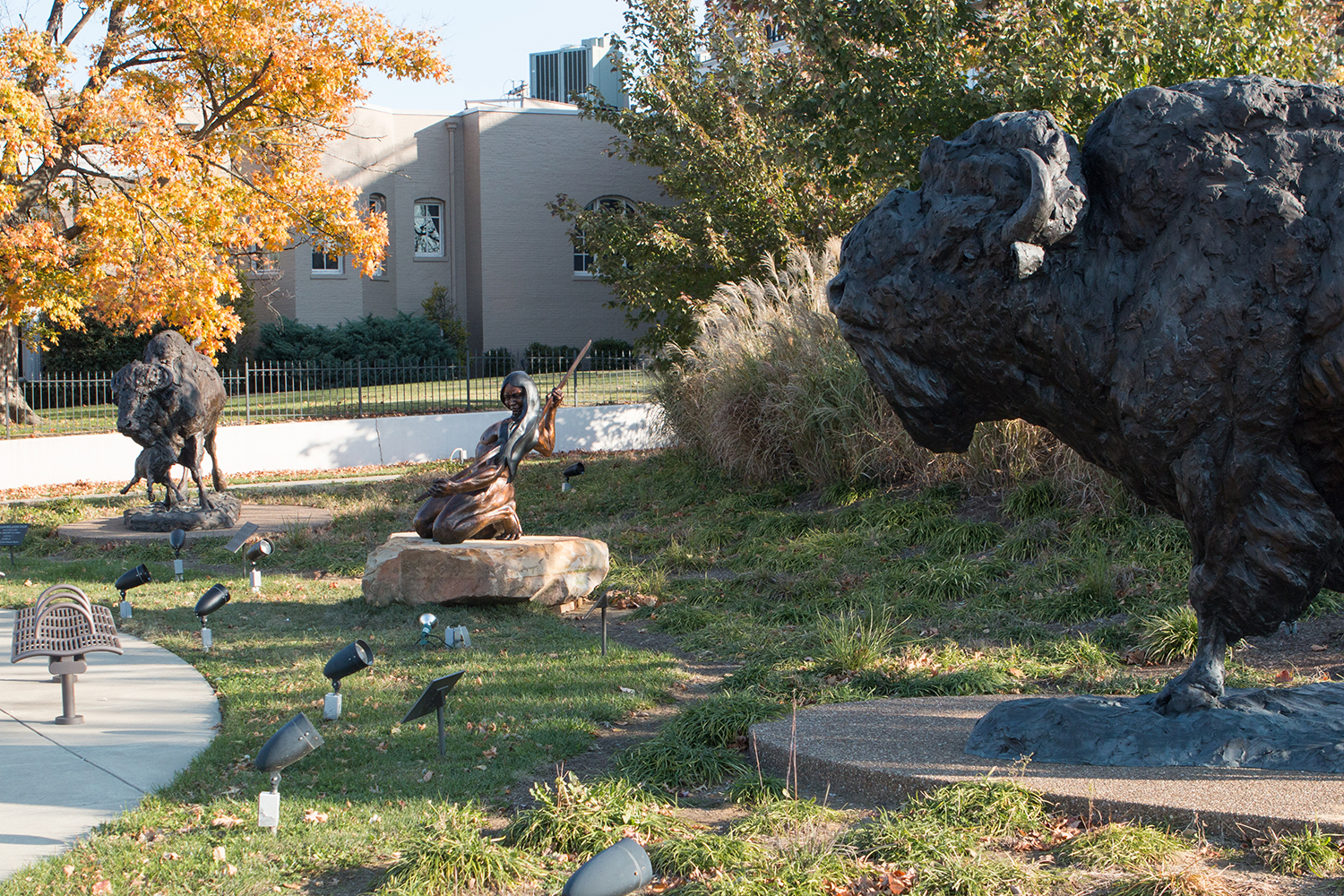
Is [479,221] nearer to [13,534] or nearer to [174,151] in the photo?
[174,151]

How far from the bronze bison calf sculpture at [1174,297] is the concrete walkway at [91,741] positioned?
151 inches

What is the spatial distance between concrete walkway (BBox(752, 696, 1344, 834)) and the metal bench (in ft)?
12.0

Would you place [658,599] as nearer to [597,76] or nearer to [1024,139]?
[1024,139]

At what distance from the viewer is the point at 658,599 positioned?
966 centimetres

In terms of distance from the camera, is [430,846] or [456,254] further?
[456,254]

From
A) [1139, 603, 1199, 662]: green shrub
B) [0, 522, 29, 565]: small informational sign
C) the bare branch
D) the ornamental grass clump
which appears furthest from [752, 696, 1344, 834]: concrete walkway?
the bare branch

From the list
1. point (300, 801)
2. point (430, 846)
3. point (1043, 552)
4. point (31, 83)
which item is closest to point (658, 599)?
point (1043, 552)

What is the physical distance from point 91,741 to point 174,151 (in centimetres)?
1130

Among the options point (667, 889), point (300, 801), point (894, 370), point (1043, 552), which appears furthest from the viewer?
point (1043, 552)

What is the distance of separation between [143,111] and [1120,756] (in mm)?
14747

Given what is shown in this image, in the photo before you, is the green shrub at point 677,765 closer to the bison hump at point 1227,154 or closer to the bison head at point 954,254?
the bison head at point 954,254

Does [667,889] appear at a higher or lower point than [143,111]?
lower

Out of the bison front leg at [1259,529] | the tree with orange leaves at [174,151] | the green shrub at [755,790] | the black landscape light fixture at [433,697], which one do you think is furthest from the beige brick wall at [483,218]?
the bison front leg at [1259,529]

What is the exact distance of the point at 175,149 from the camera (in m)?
14.9
